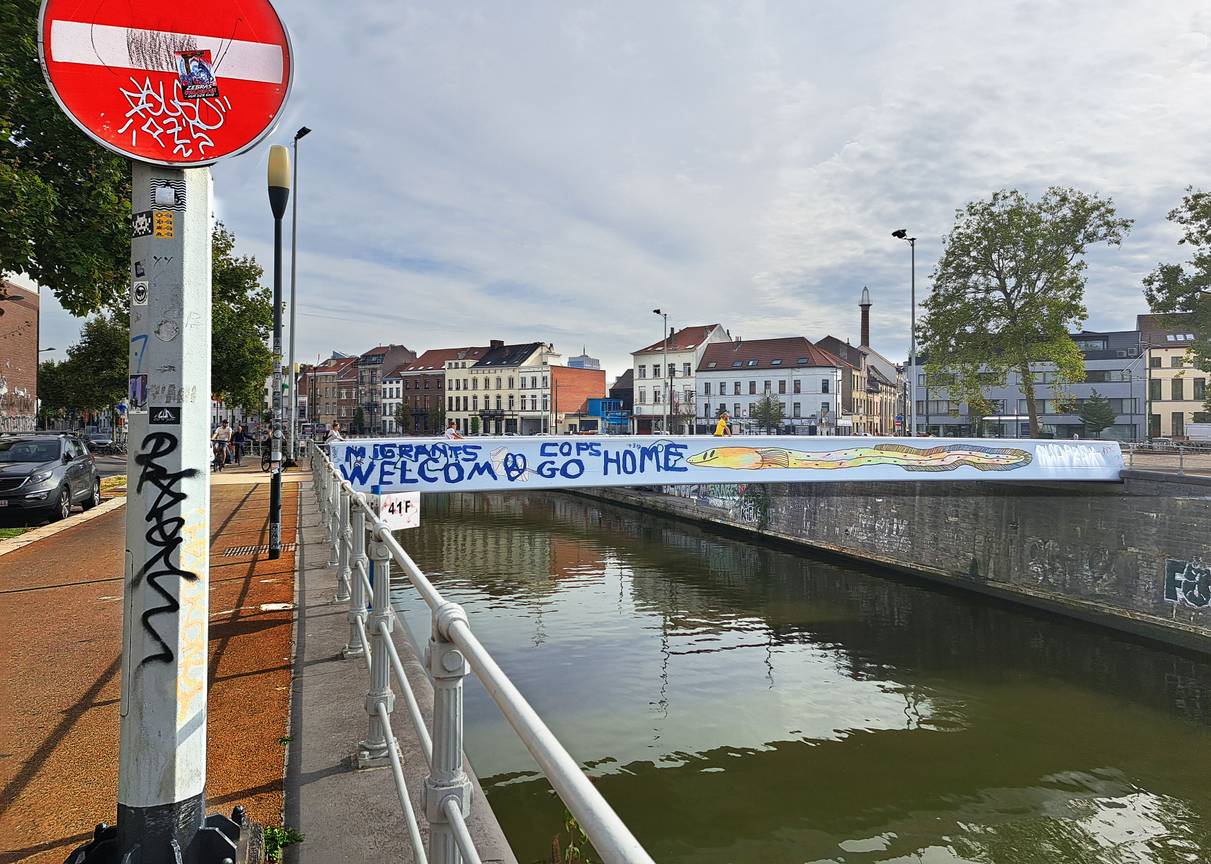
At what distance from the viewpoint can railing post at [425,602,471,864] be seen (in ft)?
6.88

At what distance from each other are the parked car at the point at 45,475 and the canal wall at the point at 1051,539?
22595 millimetres

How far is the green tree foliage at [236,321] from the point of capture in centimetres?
3166

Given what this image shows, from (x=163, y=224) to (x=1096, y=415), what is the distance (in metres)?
74.5

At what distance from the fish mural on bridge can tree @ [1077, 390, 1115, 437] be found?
1989 inches

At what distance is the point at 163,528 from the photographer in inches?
99.8

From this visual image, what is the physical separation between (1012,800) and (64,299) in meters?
16.2

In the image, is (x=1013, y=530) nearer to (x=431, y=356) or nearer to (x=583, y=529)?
(x=583, y=529)

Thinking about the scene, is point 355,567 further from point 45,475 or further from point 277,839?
point 45,475

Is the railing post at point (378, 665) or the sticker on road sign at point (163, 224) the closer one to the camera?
the sticker on road sign at point (163, 224)

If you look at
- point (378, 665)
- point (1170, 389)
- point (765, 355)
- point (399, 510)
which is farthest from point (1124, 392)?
point (378, 665)

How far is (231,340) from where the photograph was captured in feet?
105

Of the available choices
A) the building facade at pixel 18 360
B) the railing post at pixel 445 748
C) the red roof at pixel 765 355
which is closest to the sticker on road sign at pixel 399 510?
the railing post at pixel 445 748

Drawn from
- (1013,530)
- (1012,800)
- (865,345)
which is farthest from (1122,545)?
(865,345)

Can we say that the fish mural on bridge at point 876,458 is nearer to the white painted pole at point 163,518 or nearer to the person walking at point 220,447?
the white painted pole at point 163,518
